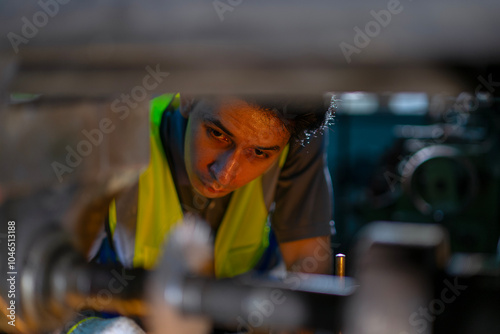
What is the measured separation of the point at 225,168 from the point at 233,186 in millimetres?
39

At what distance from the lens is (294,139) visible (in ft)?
2.01

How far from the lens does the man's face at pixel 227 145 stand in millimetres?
564

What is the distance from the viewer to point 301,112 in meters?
0.51

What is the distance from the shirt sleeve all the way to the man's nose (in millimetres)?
76

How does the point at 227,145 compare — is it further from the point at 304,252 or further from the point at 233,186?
the point at 304,252

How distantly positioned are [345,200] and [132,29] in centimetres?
205

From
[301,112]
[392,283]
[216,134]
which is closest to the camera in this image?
[392,283]

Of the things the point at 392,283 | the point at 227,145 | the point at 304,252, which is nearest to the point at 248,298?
the point at 392,283

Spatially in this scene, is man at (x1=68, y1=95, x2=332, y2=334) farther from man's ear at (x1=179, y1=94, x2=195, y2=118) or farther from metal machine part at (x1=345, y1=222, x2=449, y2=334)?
metal machine part at (x1=345, y1=222, x2=449, y2=334)

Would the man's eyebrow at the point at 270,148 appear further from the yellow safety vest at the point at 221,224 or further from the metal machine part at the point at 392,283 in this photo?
the metal machine part at the point at 392,283

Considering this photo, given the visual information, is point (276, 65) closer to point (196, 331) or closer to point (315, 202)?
point (196, 331)

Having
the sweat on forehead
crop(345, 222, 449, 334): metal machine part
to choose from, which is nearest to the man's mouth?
the sweat on forehead

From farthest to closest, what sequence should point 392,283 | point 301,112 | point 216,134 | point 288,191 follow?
point 288,191
point 216,134
point 301,112
point 392,283

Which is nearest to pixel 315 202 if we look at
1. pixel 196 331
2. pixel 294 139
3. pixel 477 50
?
pixel 294 139
